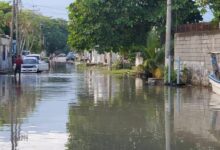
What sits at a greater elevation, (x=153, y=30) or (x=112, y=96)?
(x=153, y=30)

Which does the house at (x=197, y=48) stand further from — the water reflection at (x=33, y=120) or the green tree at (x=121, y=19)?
the water reflection at (x=33, y=120)

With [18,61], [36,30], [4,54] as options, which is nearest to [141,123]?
[18,61]

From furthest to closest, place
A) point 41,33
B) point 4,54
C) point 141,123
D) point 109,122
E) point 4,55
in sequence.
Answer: point 41,33 < point 4,54 < point 4,55 < point 109,122 < point 141,123

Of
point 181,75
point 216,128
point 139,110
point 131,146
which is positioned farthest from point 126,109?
point 181,75

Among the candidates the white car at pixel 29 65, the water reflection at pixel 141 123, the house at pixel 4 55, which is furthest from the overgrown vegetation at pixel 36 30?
the water reflection at pixel 141 123

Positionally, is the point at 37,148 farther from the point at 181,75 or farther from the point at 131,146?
the point at 181,75

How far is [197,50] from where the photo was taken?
3228cm

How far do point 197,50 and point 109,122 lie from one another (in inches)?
698

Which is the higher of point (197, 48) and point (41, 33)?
point (41, 33)

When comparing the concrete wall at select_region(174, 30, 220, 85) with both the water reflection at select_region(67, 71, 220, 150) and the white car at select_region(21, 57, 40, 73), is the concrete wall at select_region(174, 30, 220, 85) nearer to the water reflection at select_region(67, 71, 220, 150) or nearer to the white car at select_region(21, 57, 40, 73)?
the water reflection at select_region(67, 71, 220, 150)

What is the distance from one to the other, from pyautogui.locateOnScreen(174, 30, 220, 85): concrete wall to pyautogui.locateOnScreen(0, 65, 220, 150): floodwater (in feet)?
21.9

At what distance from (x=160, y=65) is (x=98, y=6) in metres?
8.06

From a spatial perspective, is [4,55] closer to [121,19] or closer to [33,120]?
[121,19]

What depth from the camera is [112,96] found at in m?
24.4
